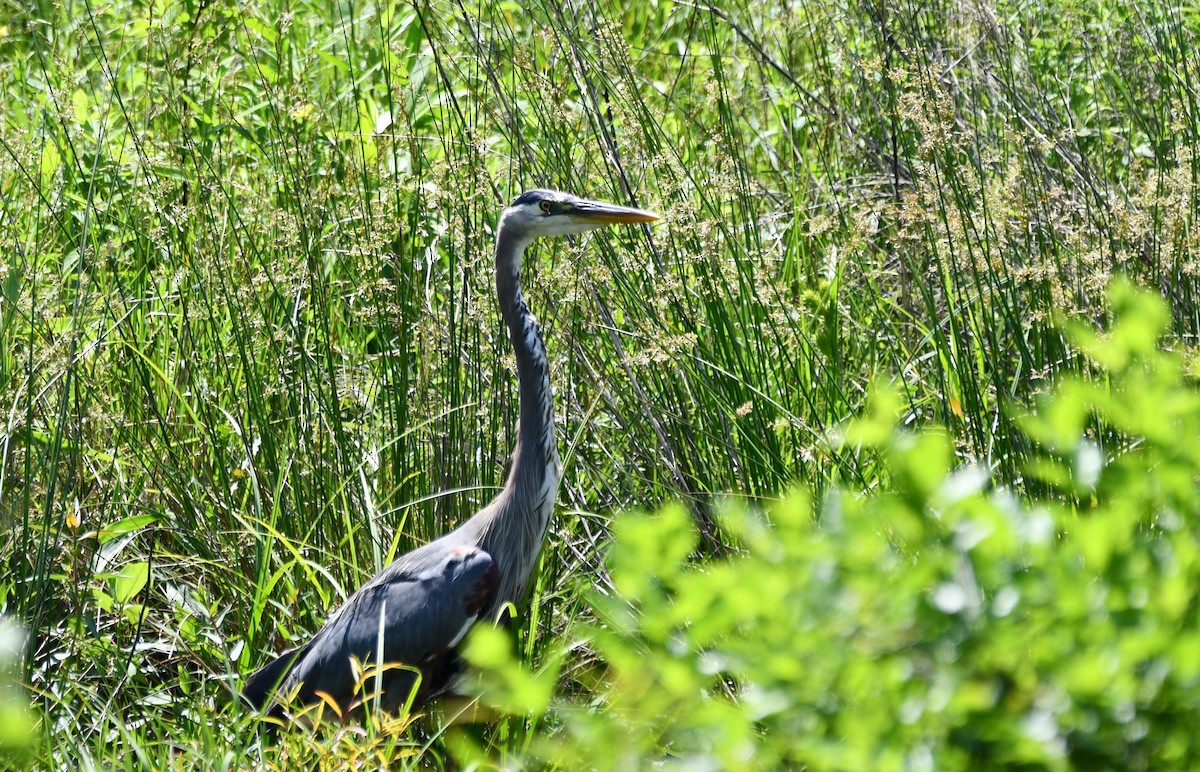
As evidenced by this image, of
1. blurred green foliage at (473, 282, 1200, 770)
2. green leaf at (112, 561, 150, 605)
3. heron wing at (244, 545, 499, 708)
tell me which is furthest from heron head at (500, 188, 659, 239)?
blurred green foliage at (473, 282, 1200, 770)

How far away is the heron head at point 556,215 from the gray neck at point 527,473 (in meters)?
0.20

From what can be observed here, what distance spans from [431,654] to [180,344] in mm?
994

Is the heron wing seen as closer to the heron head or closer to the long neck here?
the long neck

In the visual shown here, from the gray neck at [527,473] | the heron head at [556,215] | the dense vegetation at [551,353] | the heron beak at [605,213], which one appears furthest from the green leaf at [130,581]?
the heron beak at [605,213]

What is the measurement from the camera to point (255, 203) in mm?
3553

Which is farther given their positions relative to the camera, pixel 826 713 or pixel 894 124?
pixel 894 124

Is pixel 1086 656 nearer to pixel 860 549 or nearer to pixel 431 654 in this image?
pixel 860 549

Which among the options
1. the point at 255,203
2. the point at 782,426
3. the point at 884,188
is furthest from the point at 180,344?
the point at 884,188

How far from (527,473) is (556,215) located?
572 millimetres

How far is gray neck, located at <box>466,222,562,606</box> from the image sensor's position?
2.85m

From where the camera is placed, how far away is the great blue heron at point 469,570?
276 cm

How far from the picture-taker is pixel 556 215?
2.88 meters

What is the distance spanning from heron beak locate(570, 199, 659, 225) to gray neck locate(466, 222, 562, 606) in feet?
0.84

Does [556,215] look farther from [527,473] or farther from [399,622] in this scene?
[399,622]
